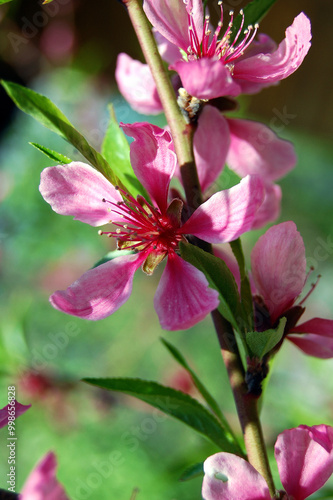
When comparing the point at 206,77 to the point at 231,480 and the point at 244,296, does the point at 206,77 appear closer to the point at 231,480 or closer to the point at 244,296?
the point at 244,296

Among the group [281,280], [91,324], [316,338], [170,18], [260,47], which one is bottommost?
[91,324]

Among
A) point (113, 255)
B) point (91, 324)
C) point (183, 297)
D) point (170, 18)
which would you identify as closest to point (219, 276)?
point (183, 297)

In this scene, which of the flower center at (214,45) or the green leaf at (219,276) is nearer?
the green leaf at (219,276)

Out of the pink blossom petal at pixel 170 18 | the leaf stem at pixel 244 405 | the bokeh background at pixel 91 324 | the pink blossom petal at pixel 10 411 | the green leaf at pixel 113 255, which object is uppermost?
the pink blossom petal at pixel 170 18

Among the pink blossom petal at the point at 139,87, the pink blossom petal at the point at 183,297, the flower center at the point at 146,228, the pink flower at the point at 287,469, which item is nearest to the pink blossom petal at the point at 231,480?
the pink flower at the point at 287,469

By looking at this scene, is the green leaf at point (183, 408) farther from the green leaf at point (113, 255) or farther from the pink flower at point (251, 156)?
the pink flower at point (251, 156)

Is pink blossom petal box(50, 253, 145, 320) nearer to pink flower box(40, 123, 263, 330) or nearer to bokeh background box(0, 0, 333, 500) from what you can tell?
pink flower box(40, 123, 263, 330)

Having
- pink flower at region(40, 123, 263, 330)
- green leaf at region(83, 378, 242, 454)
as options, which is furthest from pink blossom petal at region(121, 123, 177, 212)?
green leaf at region(83, 378, 242, 454)
